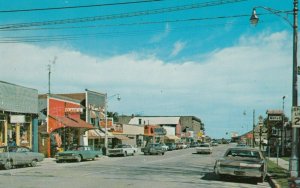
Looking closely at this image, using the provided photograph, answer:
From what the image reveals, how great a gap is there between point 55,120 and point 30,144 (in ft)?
17.0

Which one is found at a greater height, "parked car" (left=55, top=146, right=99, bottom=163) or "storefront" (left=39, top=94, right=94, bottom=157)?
"storefront" (left=39, top=94, right=94, bottom=157)

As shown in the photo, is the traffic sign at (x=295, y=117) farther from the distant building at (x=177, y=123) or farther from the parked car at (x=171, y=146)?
the distant building at (x=177, y=123)

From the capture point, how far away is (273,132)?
35938 mm

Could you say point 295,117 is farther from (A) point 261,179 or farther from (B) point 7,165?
(B) point 7,165

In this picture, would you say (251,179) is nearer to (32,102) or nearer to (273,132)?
(273,132)

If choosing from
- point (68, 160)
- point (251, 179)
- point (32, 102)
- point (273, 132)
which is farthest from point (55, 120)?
point (251, 179)

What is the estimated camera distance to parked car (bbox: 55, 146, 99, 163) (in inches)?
1368

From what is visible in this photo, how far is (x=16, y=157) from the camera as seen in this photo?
2770 centimetres

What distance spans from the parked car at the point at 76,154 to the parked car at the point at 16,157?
435 cm

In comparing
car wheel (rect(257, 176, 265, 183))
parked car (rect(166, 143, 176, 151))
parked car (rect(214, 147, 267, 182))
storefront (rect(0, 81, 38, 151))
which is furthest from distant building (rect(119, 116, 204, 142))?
parked car (rect(214, 147, 267, 182))

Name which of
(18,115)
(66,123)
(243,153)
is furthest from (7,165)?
(66,123)

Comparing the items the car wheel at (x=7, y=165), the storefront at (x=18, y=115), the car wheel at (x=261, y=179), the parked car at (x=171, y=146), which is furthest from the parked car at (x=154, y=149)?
the car wheel at (x=261, y=179)

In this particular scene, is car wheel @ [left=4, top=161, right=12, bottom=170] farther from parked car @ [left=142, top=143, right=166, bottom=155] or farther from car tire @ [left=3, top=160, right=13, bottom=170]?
parked car @ [left=142, top=143, right=166, bottom=155]

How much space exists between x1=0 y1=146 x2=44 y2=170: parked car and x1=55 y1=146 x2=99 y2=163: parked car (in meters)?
4.35
